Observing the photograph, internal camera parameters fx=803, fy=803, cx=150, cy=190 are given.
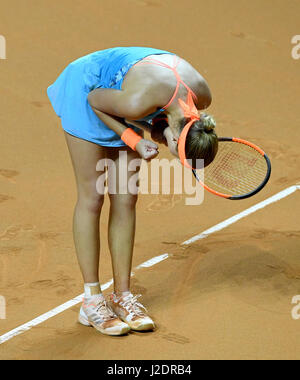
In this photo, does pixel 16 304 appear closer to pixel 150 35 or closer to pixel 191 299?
pixel 191 299

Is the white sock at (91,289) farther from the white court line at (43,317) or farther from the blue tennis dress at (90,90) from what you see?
the blue tennis dress at (90,90)

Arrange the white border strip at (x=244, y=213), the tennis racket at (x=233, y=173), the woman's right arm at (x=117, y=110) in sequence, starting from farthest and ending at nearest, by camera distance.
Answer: the white border strip at (x=244, y=213)
the tennis racket at (x=233, y=173)
the woman's right arm at (x=117, y=110)

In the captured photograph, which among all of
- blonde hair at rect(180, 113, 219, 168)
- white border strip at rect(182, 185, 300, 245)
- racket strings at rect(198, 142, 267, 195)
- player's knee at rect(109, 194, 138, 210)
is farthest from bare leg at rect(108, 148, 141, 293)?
white border strip at rect(182, 185, 300, 245)

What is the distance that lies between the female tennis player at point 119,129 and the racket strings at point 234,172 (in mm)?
709

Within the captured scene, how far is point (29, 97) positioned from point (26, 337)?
334 cm

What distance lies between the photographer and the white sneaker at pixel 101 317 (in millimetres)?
4109

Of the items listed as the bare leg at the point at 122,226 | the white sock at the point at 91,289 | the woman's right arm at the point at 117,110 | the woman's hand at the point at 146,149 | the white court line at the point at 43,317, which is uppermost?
the woman's right arm at the point at 117,110

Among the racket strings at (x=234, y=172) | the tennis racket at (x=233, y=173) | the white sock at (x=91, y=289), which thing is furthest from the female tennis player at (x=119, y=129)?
the racket strings at (x=234, y=172)

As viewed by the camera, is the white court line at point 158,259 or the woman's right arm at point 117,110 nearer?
the woman's right arm at point 117,110

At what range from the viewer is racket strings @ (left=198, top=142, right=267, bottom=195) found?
179 inches

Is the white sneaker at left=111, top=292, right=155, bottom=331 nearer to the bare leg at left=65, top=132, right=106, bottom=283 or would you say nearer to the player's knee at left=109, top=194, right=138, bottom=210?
the bare leg at left=65, top=132, right=106, bottom=283

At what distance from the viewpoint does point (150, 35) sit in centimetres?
809

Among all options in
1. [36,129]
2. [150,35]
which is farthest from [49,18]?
[36,129]

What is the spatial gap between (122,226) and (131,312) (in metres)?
0.45
